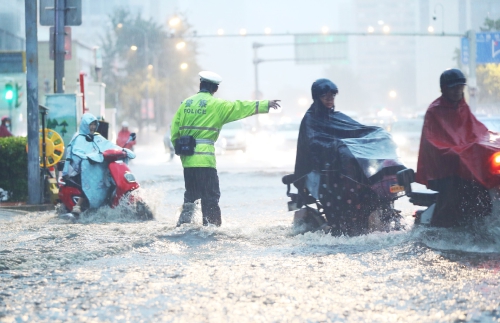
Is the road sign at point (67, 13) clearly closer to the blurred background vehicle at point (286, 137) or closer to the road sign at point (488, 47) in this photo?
the blurred background vehicle at point (286, 137)

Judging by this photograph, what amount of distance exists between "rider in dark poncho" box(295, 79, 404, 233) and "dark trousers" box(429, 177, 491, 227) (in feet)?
2.20

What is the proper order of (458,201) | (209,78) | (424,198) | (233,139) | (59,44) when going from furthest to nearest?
(233,139) < (59,44) < (209,78) < (424,198) < (458,201)

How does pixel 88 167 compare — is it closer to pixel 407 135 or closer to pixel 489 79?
pixel 407 135

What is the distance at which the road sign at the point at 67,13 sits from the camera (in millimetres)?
15461

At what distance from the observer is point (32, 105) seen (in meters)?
13.6

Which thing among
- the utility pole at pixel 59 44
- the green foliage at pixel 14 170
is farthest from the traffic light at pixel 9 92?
the green foliage at pixel 14 170

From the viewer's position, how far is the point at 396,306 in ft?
17.5

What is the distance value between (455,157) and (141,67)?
66458 millimetres

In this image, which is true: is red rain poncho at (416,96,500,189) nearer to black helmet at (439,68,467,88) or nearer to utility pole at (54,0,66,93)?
black helmet at (439,68,467,88)

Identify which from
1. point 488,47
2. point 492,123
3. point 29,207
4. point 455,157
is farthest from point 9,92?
point 488,47

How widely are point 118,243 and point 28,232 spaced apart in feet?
6.44

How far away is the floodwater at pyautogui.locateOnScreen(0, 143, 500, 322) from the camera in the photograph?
5.25m

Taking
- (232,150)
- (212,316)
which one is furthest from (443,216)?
(232,150)

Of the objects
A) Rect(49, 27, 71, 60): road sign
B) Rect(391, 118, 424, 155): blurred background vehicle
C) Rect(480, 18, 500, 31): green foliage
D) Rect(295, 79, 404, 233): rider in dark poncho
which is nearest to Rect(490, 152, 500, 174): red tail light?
Rect(295, 79, 404, 233): rider in dark poncho
